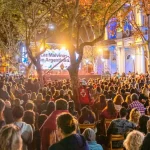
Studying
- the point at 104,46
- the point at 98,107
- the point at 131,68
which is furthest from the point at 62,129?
the point at 104,46

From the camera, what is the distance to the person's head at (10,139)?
428 centimetres

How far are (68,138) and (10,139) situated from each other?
0.85 metres

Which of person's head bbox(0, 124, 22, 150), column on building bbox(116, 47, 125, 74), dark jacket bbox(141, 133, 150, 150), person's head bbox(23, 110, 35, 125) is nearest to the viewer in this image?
person's head bbox(0, 124, 22, 150)

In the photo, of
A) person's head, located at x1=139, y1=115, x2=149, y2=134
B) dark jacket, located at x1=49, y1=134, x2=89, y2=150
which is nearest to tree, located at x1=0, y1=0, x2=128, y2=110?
person's head, located at x1=139, y1=115, x2=149, y2=134

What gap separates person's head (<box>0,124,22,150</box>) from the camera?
4277mm

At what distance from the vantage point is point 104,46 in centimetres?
5128

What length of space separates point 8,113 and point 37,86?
38.7ft

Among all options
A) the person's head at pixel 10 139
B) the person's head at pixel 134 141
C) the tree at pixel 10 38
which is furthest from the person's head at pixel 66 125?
the tree at pixel 10 38

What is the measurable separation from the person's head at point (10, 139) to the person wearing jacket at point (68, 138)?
60 cm

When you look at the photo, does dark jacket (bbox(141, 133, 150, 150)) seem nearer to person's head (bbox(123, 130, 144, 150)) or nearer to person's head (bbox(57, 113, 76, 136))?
person's head (bbox(123, 130, 144, 150))

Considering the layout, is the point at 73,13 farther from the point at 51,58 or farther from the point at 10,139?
the point at 51,58

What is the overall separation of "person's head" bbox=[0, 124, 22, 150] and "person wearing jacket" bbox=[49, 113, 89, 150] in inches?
23.7

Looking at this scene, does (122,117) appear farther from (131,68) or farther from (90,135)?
(131,68)

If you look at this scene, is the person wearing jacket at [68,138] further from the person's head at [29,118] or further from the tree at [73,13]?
the tree at [73,13]
